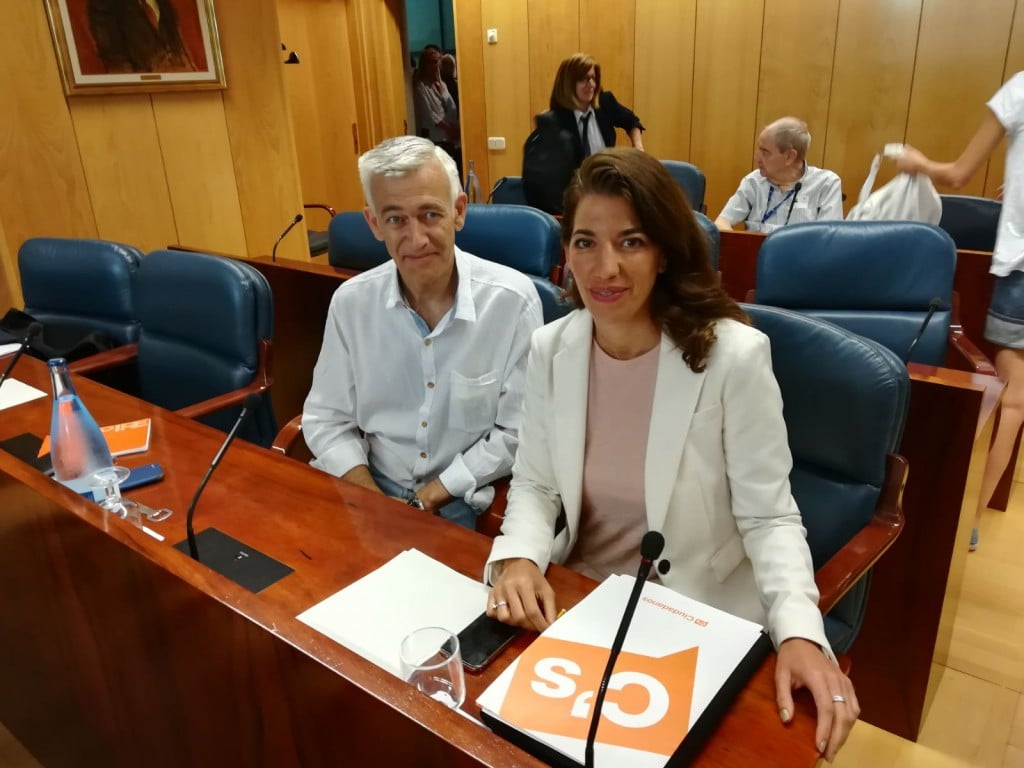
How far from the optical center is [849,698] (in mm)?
841

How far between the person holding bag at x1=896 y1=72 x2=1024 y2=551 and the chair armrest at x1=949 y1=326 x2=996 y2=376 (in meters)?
0.15

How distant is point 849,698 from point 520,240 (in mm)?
1843

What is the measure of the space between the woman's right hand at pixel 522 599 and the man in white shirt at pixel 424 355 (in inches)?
22.9

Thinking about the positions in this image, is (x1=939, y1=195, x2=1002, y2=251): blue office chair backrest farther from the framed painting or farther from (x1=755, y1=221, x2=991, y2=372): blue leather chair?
the framed painting

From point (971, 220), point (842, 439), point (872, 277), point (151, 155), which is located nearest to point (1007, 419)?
point (872, 277)

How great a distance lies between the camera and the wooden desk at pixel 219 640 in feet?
2.40

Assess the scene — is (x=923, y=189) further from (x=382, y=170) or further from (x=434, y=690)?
(x=434, y=690)

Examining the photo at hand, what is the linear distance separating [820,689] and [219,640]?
0.70 metres

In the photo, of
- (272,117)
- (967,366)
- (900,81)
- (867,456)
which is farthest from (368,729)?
(900,81)

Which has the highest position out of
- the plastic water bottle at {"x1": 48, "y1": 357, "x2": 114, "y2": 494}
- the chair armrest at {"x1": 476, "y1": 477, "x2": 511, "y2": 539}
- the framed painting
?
the framed painting

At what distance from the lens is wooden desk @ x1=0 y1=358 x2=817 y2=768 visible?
73cm

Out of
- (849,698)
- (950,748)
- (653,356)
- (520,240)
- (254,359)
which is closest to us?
(849,698)

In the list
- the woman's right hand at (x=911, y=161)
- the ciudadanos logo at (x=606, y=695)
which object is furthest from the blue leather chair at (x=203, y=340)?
the woman's right hand at (x=911, y=161)

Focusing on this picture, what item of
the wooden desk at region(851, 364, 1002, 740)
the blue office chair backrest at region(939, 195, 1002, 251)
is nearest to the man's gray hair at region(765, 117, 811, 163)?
the blue office chair backrest at region(939, 195, 1002, 251)
